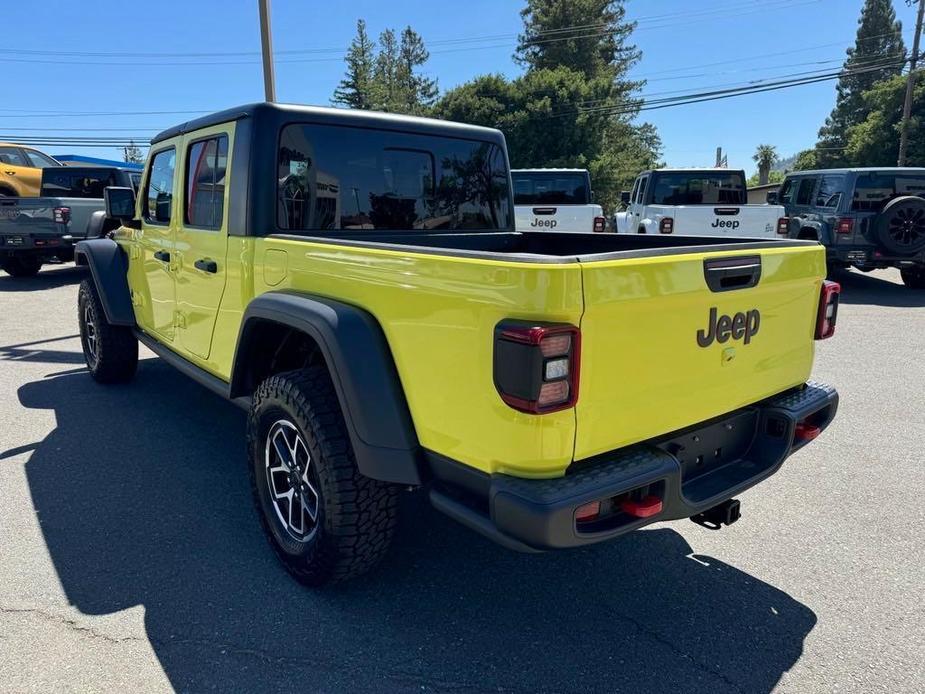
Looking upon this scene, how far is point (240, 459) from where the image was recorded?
13.9 ft

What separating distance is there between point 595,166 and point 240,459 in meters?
33.6

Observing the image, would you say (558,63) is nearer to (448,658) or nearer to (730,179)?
(730,179)

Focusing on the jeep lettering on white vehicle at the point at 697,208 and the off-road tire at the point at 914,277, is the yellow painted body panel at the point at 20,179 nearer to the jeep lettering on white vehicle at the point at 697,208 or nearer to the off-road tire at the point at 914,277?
the jeep lettering on white vehicle at the point at 697,208

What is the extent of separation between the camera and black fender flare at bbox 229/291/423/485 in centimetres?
233

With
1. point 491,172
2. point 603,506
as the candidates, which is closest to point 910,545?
point 603,506

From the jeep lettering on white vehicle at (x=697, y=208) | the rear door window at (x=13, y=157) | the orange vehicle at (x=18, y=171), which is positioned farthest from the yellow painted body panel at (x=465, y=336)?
the rear door window at (x=13, y=157)

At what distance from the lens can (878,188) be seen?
35.4ft

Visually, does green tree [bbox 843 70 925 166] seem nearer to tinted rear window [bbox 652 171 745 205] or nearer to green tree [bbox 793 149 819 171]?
green tree [bbox 793 149 819 171]

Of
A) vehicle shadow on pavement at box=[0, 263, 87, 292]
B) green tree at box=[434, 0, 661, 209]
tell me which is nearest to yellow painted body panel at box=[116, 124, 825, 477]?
vehicle shadow on pavement at box=[0, 263, 87, 292]

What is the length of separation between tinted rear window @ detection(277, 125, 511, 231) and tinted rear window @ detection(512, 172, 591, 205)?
8373 mm

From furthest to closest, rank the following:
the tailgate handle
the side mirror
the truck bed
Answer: the side mirror < the truck bed < the tailgate handle

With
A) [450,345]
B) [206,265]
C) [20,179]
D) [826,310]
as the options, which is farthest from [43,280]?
[826,310]

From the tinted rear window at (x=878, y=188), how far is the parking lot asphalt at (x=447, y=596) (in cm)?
795

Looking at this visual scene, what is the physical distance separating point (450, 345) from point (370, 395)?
0.41 meters
